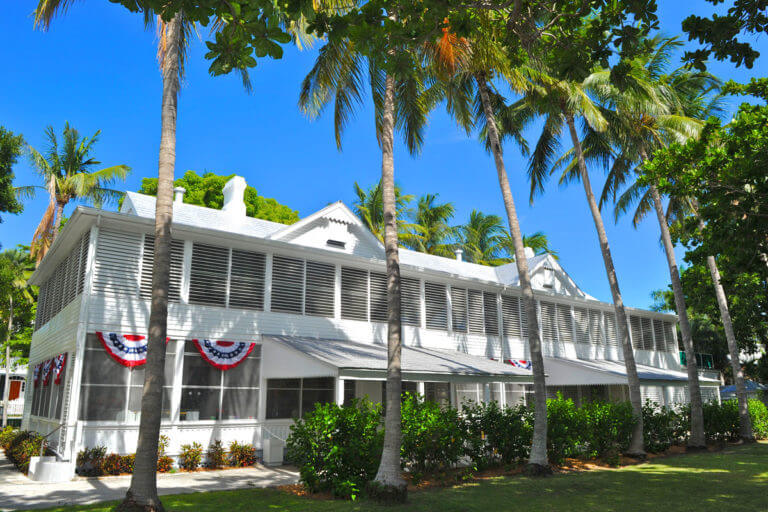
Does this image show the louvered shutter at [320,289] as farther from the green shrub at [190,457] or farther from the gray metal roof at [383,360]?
the green shrub at [190,457]

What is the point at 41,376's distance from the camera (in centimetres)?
1605

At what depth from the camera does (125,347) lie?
12.7 m

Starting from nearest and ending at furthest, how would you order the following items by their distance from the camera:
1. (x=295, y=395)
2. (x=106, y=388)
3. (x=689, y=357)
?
(x=106, y=388)
(x=295, y=395)
(x=689, y=357)

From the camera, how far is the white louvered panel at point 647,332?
26.6m

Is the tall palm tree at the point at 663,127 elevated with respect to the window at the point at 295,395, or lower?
elevated

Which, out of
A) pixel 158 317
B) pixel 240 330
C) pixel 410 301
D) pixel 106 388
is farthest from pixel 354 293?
pixel 158 317

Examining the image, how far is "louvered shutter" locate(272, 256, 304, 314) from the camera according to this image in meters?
15.3

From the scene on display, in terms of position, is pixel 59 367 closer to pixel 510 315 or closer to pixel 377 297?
pixel 377 297

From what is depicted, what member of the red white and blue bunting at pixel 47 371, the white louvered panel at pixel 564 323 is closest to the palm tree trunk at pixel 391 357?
the red white and blue bunting at pixel 47 371

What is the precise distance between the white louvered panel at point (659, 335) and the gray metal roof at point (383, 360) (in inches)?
569

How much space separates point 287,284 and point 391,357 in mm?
6411

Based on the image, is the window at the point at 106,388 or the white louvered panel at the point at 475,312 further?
the white louvered panel at the point at 475,312

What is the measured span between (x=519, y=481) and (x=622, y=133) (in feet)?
42.7

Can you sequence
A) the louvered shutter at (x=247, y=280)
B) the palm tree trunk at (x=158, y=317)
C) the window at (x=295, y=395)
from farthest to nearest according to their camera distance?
1. the window at (x=295, y=395)
2. the louvered shutter at (x=247, y=280)
3. the palm tree trunk at (x=158, y=317)
